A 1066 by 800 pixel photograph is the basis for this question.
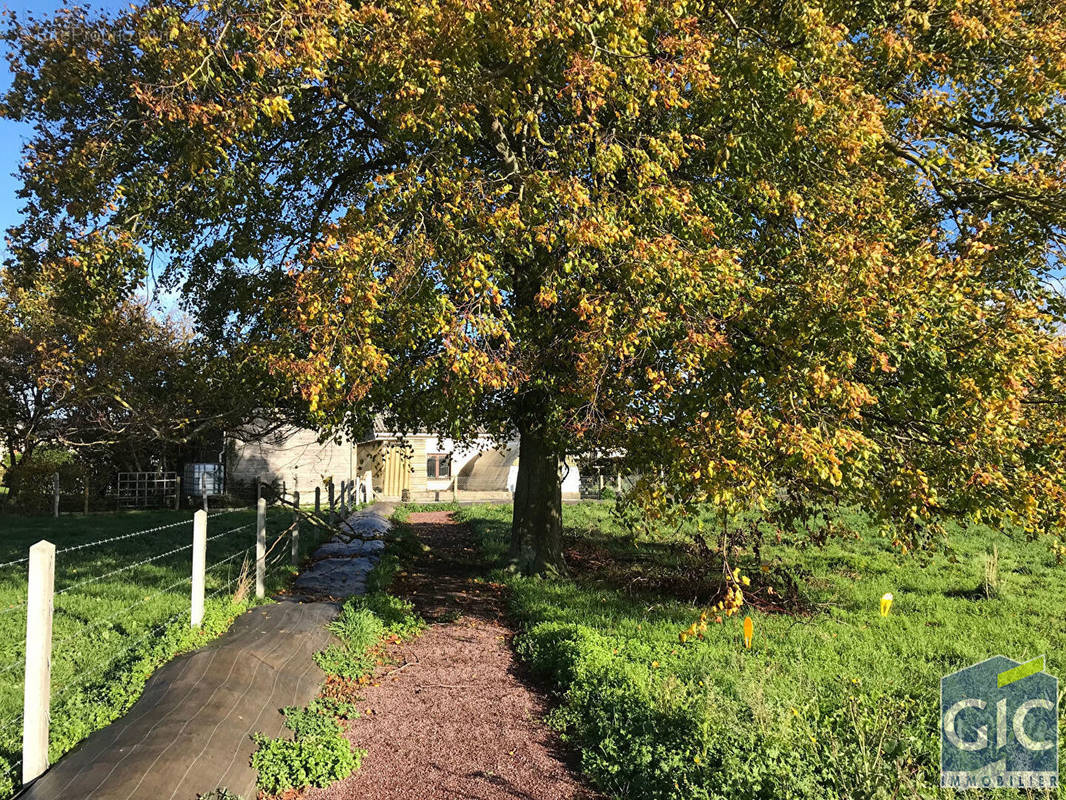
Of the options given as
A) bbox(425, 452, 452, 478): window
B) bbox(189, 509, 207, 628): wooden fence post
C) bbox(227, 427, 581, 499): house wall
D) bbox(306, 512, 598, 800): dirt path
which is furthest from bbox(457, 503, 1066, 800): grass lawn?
bbox(425, 452, 452, 478): window

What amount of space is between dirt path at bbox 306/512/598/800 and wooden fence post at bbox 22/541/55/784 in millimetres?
1608

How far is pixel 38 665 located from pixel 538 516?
26.8 ft

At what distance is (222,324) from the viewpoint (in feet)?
38.7

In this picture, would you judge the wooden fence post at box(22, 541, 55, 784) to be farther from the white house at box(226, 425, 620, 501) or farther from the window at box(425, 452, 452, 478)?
the window at box(425, 452, 452, 478)

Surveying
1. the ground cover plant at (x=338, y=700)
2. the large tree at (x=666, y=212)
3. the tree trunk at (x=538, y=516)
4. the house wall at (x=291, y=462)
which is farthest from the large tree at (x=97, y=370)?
the tree trunk at (x=538, y=516)

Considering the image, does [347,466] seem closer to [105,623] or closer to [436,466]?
[436,466]

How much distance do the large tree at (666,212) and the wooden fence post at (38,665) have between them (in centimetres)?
251

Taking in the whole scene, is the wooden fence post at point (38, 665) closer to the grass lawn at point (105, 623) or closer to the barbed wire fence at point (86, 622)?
the barbed wire fence at point (86, 622)

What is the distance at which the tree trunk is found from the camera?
1201 cm

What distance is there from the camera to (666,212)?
295 inches

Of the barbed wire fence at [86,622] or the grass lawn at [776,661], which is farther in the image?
the barbed wire fence at [86,622]

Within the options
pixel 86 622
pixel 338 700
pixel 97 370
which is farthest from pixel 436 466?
pixel 338 700

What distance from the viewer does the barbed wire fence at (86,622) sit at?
4.57 meters

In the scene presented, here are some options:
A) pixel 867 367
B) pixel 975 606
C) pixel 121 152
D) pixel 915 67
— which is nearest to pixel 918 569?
pixel 975 606
